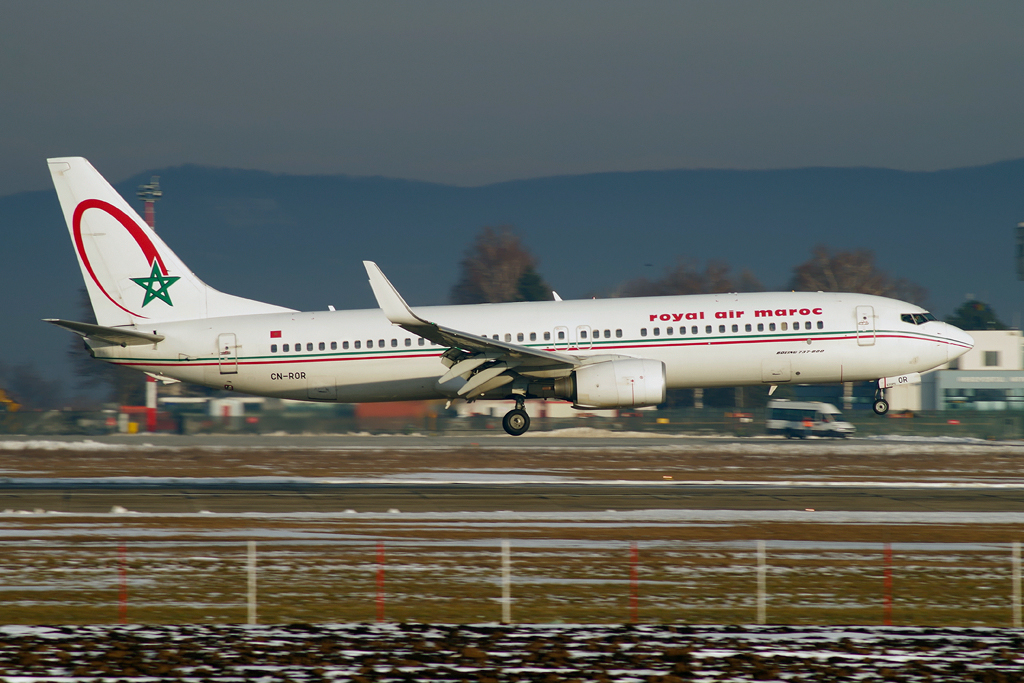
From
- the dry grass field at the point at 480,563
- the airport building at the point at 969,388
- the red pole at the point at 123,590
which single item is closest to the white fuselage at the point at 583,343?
the dry grass field at the point at 480,563

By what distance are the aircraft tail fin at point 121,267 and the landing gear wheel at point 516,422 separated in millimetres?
9233

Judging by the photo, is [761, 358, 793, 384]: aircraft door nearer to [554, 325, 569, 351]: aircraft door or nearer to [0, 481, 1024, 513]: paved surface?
[554, 325, 569, 351]: aircraft door

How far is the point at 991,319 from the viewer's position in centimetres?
13100

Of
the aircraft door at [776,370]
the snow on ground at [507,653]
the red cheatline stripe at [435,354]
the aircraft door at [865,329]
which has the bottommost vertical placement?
the snow on ground at [507,653]

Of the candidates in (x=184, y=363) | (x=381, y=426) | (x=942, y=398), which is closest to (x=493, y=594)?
(x=184, y=363)

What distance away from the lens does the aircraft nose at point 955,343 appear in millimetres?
36375

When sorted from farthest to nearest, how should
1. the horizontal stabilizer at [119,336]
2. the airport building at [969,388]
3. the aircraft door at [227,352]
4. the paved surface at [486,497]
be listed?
the airport building at [969,388] → the aircraft door at [227,352] → the horizontal stabilizer at [119,336] → the paved surface at [486,497]

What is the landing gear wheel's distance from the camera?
36.4m

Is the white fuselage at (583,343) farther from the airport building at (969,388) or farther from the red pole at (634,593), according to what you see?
the airport building at (969,388)

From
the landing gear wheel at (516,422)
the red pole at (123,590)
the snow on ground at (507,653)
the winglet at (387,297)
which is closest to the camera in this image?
the snow on ground at (507,653)

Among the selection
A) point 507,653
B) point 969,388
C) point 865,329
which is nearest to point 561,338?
point 865,329

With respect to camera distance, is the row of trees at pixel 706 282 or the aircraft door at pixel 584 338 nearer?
the aircraft door at pixel 584 338

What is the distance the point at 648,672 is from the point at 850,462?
28150mm

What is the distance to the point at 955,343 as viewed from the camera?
3656 centimetres
